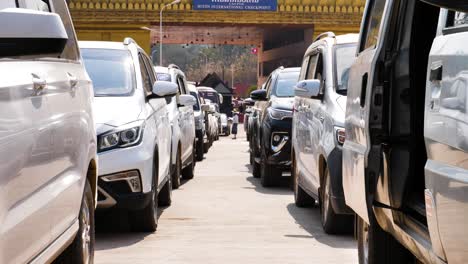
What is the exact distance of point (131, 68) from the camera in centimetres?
1041

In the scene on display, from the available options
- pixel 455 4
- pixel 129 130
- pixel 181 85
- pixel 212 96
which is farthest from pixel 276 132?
pixel 212 96

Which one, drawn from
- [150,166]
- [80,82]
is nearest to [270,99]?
[150,166]

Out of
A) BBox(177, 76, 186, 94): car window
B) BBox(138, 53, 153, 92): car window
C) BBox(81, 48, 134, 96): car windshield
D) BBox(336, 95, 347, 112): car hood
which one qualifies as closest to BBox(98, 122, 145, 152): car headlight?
BBox(81, 48, 134, 96): car windshield

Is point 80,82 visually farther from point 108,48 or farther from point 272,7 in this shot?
point 272,7

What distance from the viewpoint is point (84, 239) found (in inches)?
249

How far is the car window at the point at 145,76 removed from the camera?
10.7 metres

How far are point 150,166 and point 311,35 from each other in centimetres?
4429

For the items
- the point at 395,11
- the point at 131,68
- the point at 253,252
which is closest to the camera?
the point at 395,11

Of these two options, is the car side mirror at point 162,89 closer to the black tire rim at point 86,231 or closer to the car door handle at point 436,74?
the black tire rim at point 86,231

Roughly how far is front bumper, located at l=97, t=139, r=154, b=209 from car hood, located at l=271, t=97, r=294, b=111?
19.1ft

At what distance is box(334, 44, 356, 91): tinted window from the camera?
10.6 metres

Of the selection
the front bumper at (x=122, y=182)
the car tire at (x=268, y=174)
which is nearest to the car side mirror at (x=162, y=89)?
the front bumper at (x=122, y=182)

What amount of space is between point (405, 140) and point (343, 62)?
18.6ft

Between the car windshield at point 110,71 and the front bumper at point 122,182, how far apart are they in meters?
1.05
